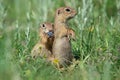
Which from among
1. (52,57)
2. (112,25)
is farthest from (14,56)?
(112,25)

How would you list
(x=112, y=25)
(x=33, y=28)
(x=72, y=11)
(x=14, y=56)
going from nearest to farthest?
(x=14, y=56)
(x=72, y=11)
(x=112, y=25)
(x=33, y=28)

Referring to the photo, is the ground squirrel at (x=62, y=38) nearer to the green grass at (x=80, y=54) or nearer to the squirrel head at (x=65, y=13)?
the squirrel head at (x=65, y=13)

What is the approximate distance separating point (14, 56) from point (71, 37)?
783 millimetres

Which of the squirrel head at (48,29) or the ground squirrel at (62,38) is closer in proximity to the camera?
the ground squirrel at (62,38)

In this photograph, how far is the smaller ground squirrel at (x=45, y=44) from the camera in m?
7.54

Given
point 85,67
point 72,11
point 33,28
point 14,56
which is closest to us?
point 85,67

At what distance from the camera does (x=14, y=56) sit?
7348mm

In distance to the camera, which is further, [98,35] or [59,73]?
[98,35]

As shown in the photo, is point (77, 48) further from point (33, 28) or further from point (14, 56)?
point (33, 28)

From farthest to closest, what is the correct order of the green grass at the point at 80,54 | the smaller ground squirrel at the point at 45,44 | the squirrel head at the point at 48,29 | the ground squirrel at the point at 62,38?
the squirrel head at the point at 48,29 < the smaller ground squirrel at the point at 45,44 < the ground squirrel at the point at 62,38 < the green grass at the point at 80,54

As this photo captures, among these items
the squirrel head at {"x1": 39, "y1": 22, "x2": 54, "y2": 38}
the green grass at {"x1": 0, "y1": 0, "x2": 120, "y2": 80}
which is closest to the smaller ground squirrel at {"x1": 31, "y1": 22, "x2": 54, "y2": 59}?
the squirrel head at {"x1": 39, "y1": 22, "x2": 54, "y2": 38}

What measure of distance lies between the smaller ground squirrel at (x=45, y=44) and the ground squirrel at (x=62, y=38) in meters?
0.09

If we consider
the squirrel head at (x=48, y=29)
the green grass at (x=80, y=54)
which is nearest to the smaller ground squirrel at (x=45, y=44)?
the squirrel head at (x=48, y=29)

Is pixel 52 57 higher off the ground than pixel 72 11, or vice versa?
pixel 72 11
